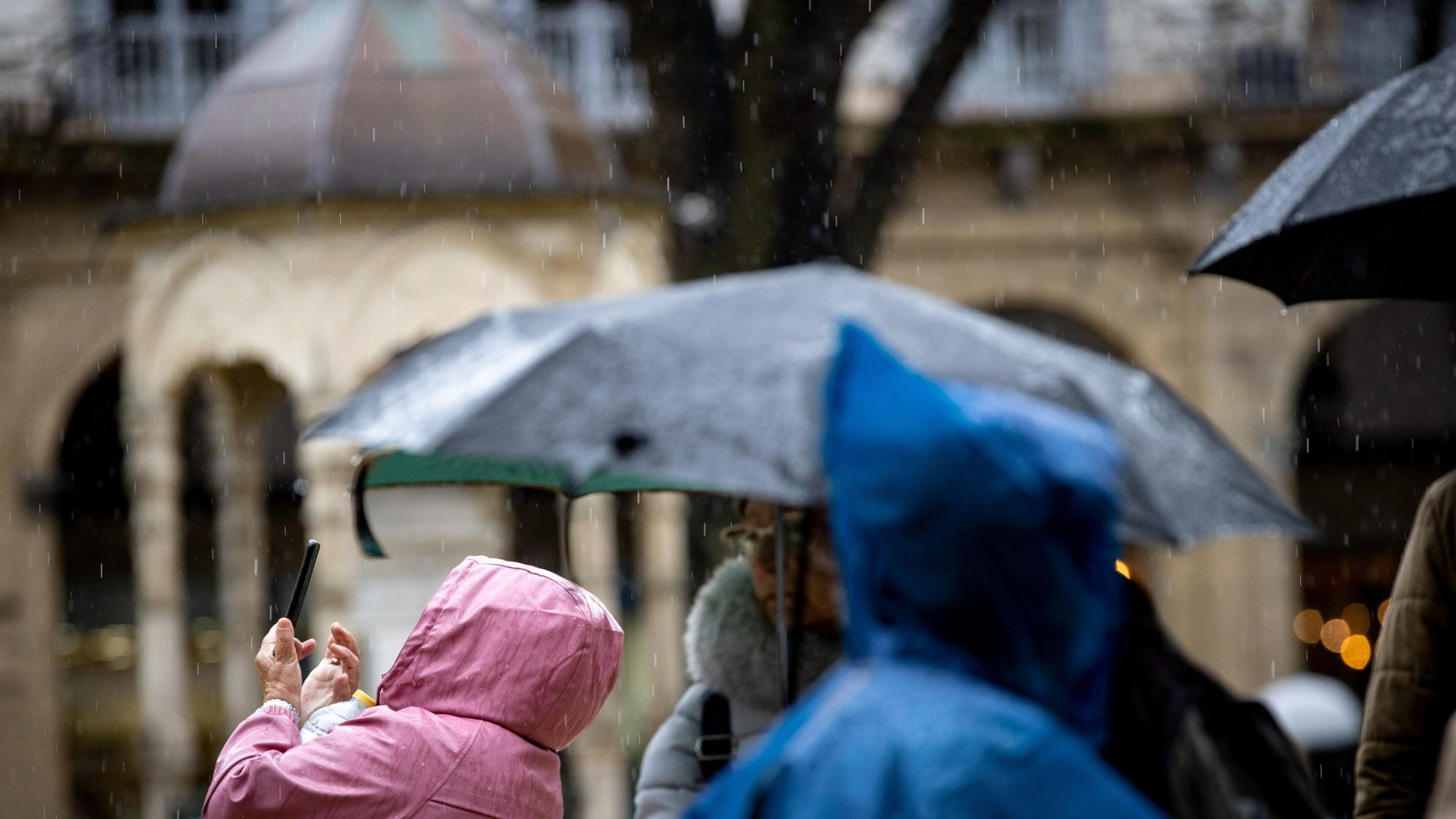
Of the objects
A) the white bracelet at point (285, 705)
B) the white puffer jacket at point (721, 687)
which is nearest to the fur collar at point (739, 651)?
the white puffer jacket at point (721, 687)

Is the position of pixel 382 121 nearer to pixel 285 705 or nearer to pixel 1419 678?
pixel 285 705

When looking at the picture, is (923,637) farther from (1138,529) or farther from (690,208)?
Answer: (690,208)

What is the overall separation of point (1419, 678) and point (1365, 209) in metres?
0.89

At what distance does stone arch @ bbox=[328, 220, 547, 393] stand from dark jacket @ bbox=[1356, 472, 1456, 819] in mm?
6006

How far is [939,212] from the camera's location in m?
16.2

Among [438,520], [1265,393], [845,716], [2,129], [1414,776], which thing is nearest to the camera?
[845,716]

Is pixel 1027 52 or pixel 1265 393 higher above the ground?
pixel 1027 52

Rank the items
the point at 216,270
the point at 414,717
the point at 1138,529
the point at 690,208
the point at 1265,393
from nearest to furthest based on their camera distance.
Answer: the point at 1138,529
the point at 414,717
the point at 690,208
the point at 216,270
the point at 1265,393

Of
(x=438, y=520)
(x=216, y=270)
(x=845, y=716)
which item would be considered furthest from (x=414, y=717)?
(x=438, y=520)

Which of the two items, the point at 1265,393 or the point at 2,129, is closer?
the point at 2,129

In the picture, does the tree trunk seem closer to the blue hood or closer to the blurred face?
the blurred face

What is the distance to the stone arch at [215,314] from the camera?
9453 mm

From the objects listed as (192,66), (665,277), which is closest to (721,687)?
(665,277)

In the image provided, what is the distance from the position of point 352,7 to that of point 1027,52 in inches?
311
